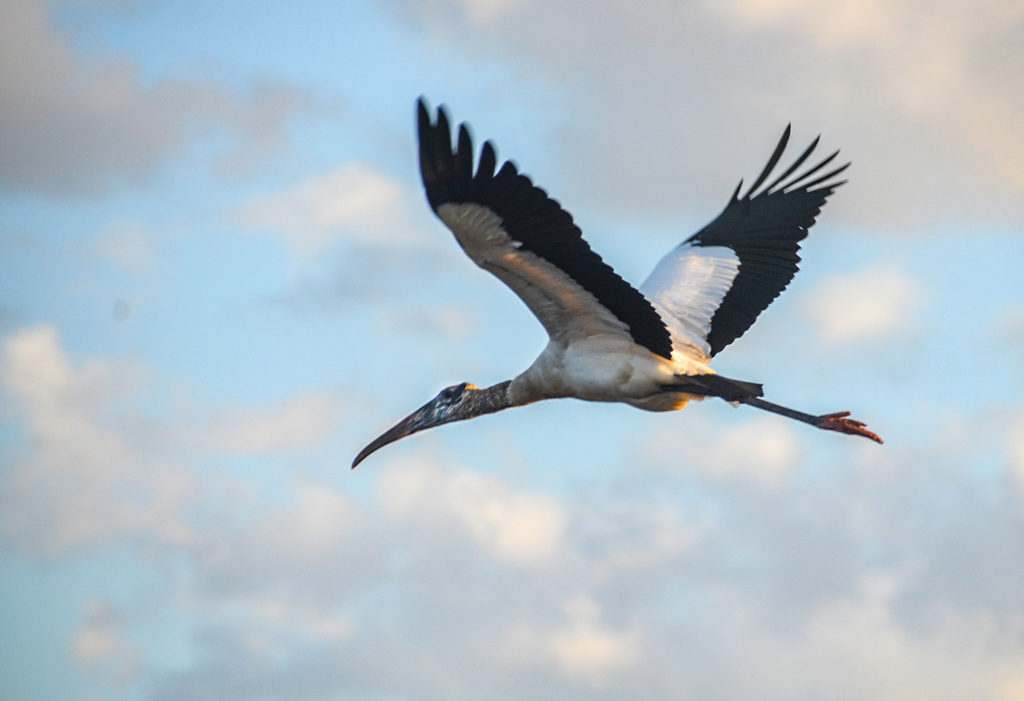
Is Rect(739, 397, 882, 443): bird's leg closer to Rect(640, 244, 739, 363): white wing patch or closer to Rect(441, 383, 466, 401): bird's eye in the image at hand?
Rect(640, 244, 739, 363): white wing patch

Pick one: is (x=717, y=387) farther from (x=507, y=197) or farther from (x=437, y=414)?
(x=437, y=414)

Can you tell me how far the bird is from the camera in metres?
11.2

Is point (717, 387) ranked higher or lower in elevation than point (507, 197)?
lower

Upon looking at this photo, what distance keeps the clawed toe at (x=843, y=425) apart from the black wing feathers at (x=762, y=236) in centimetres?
Answer: 166

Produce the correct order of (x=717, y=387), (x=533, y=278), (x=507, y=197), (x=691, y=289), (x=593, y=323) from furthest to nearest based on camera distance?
(x=691, y=289) < (x=593, y=323) < (x=717, y=387) < (x=533, y=278) < (x=507, y=197)

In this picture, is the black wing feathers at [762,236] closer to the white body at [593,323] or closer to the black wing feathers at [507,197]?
the white body at [593,323]

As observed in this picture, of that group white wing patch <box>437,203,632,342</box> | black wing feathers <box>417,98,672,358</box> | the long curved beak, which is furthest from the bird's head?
black wing feathers <box>417,98,672,358</box>

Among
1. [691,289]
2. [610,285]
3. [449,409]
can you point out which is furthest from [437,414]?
[610,285]

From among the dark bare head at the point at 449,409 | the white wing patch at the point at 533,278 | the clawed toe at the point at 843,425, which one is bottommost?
the clawed toe at the point at 843,425

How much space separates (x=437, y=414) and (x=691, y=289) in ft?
10.1

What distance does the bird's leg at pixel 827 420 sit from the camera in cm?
1349

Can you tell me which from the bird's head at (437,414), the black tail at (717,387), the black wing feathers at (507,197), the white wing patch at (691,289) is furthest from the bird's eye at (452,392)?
the black wing feathers at (507,197)

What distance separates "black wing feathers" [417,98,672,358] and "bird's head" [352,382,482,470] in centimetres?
391

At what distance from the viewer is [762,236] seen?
16.3m
